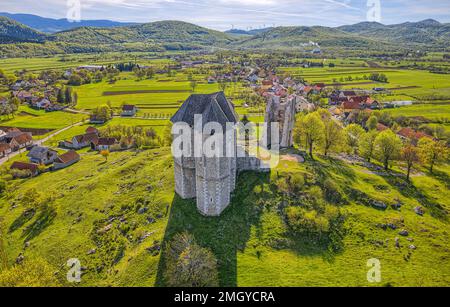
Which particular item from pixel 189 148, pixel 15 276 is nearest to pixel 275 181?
pixel 189 148

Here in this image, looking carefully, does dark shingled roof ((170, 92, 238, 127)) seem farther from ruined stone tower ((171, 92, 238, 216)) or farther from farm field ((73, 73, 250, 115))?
farm field ((73, 73, 250, 115))

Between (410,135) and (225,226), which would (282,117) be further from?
(410,135)

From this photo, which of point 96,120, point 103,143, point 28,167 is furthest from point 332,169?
point 96,120

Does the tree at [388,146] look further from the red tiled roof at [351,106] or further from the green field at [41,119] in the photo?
the green field at [41,119]

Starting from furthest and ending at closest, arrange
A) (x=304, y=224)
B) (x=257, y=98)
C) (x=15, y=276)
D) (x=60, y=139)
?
(x=257, y=98), (x=60, y=139), (x=304, y=224), (x=15, y=276)

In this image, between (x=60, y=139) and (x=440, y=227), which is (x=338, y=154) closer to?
(x=440, y=227)

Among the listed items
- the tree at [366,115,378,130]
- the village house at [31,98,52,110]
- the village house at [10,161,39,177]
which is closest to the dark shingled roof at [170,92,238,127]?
the village house at [10,161,39,177]
